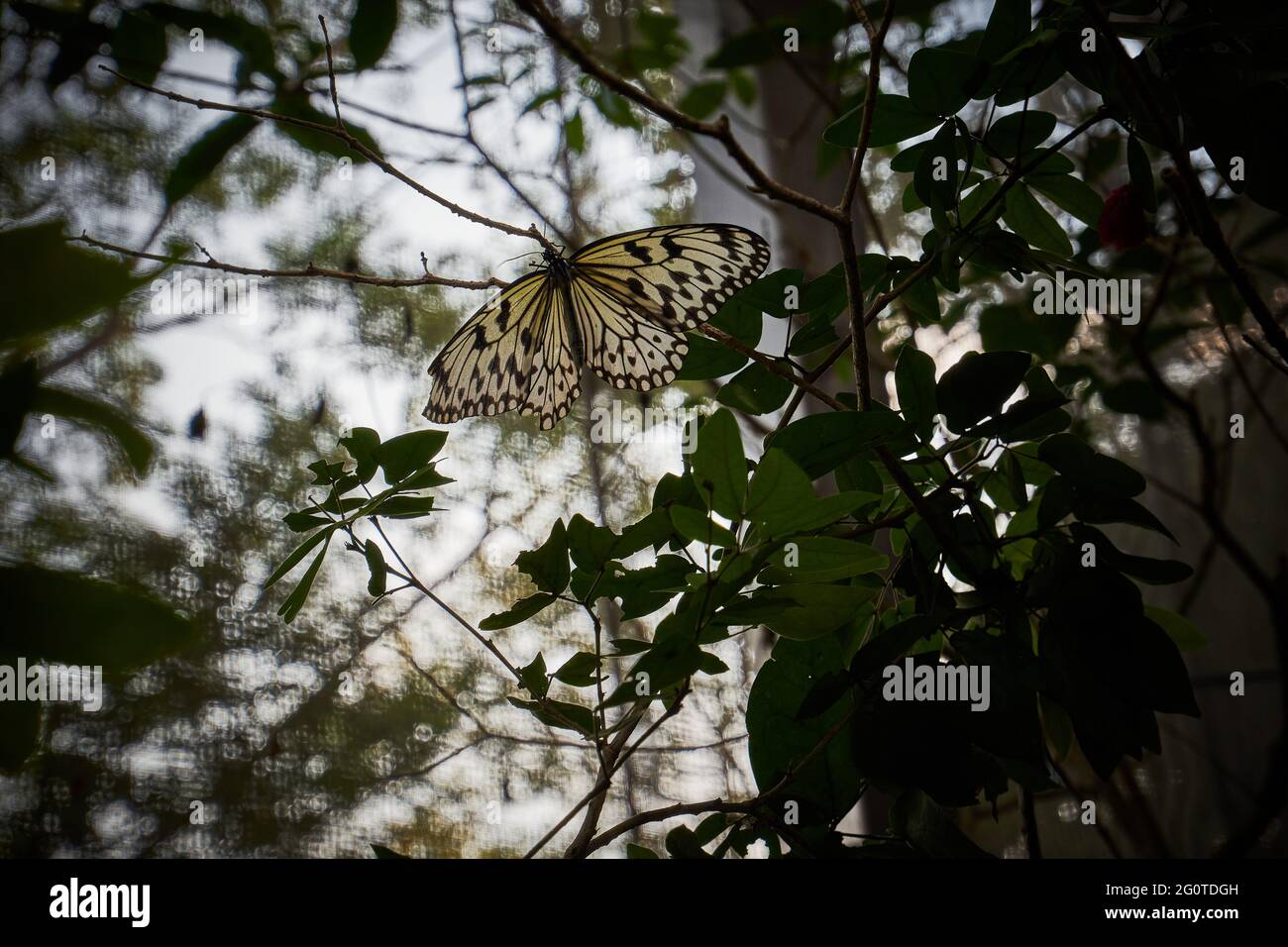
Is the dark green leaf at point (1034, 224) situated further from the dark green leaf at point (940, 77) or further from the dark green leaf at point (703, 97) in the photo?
the dark green leaf at point (703, 97)

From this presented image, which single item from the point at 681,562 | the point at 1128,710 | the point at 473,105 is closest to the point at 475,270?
the point at 473,105

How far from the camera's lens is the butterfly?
2.10 ft

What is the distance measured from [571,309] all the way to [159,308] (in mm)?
613

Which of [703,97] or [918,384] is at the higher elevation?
[703,97]

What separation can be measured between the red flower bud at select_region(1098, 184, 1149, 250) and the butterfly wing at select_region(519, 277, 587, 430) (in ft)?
1.59

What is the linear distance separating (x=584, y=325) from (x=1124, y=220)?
487mm

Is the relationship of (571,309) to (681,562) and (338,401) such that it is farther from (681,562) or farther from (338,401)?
(338,401)

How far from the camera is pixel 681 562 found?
514 millimetres

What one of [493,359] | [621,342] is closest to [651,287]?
[621,342]

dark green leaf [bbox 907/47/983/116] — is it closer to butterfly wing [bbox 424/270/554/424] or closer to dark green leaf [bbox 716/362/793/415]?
dark green leaf [bbox 716/362/793/415]

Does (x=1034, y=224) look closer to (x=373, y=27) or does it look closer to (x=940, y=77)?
(x=940, y=77)

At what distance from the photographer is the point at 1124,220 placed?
0.67 meters

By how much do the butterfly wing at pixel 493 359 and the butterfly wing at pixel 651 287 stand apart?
5 centimetres

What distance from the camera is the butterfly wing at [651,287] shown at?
0.63 m
